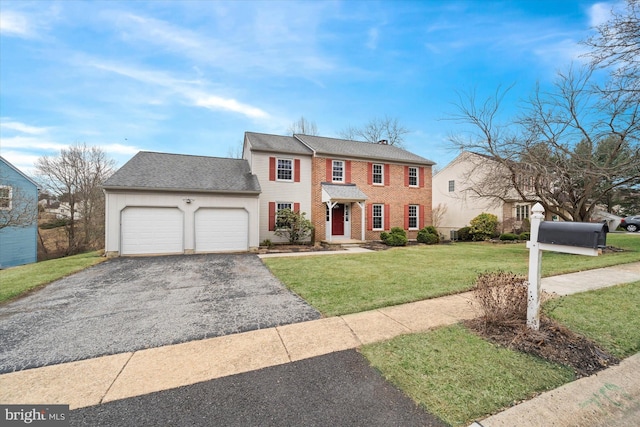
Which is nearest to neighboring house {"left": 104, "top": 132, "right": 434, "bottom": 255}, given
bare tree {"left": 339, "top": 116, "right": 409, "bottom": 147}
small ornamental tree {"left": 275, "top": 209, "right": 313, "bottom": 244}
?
small ornamental tree {"left": 275, "top": 209, "right": 313, "bottom": 244}

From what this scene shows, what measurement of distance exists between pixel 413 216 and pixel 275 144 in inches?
412

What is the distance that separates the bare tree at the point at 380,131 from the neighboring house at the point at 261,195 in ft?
27.7

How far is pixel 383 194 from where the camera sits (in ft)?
55.5

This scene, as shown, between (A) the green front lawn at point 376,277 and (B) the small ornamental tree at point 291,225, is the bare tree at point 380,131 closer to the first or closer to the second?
(B) the small ornamental tree at point 291,225

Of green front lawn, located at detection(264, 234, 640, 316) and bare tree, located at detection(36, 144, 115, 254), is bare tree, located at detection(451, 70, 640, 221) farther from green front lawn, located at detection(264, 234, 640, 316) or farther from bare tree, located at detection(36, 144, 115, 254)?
bare tree, located at detection(36, 144, 115, 254)

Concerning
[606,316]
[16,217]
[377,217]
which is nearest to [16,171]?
[16,217]

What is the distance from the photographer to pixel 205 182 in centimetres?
1251

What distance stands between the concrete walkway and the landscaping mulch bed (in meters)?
0.16

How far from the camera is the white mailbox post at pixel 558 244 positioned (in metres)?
2.86

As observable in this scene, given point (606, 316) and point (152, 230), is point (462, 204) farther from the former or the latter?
point (152, 230)

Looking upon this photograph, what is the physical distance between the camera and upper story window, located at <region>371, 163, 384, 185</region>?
16828 mm

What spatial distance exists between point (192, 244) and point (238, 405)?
35.7 ft

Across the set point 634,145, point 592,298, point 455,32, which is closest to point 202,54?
point 455,32

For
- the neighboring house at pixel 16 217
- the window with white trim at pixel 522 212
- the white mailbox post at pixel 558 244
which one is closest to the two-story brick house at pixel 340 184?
the window with white trim at pixel 522 212
